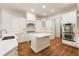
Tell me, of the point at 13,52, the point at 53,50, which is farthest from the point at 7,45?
the point at 53,50

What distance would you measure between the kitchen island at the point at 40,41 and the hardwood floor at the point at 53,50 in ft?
0.37

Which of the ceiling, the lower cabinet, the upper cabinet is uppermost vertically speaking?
the ceiling

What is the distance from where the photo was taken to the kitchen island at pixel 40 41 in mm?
1930

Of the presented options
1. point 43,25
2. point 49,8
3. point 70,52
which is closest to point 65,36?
point 70,52

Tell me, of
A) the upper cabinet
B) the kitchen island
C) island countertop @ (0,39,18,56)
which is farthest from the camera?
the kitchen island

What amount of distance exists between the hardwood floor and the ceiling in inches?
26.8

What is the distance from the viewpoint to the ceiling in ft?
5.47

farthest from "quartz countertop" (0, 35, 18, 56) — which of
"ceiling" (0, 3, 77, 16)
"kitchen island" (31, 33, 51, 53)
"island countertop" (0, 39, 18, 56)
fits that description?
"ceiling" (0, 3, 77, 16)

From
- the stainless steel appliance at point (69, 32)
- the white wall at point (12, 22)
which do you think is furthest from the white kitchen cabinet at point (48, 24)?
the white wall at point (12, 22)

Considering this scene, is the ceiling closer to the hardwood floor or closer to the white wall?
the white wall

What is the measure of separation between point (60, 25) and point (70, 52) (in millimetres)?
650

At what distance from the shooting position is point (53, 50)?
6.14 ft

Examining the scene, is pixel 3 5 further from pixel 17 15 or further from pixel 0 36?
pixel 0 36

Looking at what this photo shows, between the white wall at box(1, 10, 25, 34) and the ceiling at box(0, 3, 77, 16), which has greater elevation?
the ceiling at box(0, 3, 77, 16)
